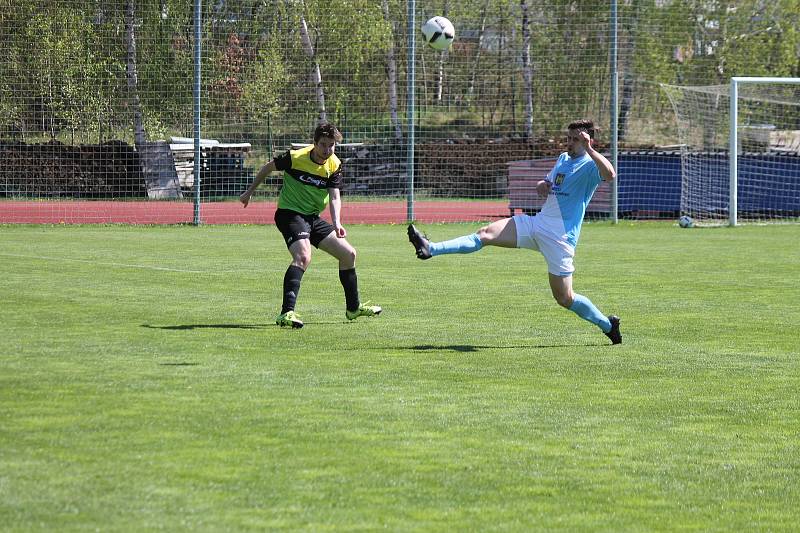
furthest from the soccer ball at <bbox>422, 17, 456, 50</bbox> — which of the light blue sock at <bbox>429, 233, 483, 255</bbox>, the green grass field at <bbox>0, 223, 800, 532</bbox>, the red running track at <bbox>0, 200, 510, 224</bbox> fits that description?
the light blue sock at <bbox>429, 233, 483, 255</bbox>

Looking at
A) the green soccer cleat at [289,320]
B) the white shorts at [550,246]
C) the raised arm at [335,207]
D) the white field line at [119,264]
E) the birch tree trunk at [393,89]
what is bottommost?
the white field line at [119,264]

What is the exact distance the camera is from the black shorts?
12008 mm

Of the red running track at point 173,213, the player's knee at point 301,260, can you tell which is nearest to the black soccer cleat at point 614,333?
the player's knee at point 301,260

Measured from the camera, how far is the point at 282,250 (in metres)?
20.6

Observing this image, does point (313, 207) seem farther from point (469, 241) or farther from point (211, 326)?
point (469, 241)

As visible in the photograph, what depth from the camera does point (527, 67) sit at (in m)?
31.5

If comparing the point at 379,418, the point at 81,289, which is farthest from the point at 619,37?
the point at 379,418

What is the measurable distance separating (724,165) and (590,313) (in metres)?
20.8

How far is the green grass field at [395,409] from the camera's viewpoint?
5.56 metres

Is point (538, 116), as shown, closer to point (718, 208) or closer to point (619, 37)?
point (619, 37)

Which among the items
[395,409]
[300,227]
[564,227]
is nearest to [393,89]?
[300,227]

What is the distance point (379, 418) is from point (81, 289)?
24.6 ft

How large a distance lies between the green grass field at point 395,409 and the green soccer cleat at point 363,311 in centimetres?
11

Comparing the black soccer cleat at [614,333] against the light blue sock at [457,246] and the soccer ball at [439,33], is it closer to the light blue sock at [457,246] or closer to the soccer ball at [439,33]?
the light blue sock at [457,246]
